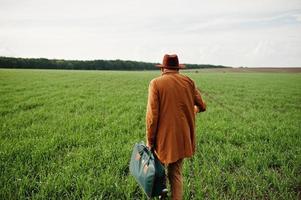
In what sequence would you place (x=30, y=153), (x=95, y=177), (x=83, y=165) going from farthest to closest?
1. (x=30, y=153)
2. (x=83, y=165)
3. (x=95, y=177)

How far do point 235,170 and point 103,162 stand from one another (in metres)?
2.57

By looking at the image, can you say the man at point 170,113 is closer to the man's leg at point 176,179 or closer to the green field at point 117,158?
the man's leg at point 176,179

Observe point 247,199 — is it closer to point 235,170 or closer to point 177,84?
point 235,170

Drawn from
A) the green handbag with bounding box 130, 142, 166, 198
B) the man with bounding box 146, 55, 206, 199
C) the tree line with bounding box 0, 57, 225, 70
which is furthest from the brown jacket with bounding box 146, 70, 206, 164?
the tree line with bounding box 0, 57, 225, 70

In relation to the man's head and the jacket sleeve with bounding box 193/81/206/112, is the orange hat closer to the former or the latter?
the man's head

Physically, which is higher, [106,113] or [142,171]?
[142,171]

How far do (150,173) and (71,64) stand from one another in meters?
94.1

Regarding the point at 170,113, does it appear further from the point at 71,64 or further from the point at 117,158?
the point at 71,64

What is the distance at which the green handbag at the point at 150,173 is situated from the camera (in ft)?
11.6

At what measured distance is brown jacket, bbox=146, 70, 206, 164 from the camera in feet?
11.6

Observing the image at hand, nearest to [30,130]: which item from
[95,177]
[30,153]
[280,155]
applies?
[30,153]

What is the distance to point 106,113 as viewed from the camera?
36.1 ft

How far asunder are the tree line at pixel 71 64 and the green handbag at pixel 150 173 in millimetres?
82519

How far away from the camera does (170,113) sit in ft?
11.7
